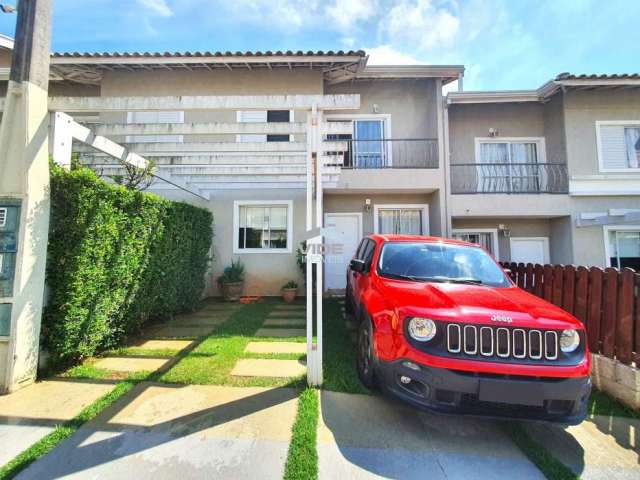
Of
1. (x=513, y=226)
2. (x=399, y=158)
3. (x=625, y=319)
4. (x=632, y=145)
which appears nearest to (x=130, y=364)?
(x=625, y=319)

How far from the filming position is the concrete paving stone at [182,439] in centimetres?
209

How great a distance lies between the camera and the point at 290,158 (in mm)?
6402

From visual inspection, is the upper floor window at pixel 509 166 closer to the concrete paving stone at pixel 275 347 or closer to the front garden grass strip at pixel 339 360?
the front garden grass strip at pixel 339 360

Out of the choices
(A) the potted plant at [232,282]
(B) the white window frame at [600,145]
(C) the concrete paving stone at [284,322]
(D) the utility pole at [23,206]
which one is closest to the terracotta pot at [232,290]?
(A) the potted plant at [232,282]

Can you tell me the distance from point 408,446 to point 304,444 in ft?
2.94

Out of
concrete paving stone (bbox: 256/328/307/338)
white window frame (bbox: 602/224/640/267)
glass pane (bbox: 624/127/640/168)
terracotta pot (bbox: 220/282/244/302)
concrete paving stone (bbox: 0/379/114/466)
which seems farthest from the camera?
glass pane (bbox: 624/127/640/168)

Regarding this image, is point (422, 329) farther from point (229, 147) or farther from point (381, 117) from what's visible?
point (381, 117)

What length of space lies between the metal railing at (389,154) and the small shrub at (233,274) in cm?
473

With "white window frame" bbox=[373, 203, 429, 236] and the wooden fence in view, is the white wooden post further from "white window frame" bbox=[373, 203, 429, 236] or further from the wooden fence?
"white window frame" bbox=[373, 203, 429, 236]

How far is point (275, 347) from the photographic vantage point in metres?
4.69

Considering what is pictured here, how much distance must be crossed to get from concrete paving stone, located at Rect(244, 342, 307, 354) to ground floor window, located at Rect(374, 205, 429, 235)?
216 inches

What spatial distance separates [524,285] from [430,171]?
13.2ft

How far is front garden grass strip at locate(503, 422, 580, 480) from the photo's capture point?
2127 millimetres

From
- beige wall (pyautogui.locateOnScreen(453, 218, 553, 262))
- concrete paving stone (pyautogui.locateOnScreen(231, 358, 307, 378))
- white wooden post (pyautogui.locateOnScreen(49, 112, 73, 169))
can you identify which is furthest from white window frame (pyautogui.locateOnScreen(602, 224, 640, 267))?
white wooden post (pyautogui.locateOnScreen(49, 112, 73, 169))
